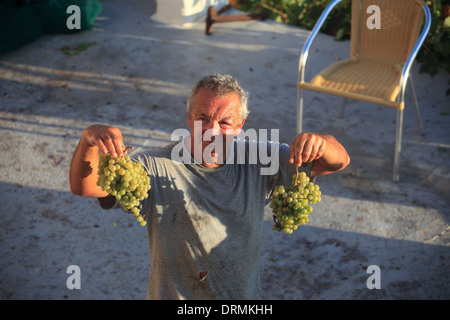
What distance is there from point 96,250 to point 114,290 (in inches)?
15.3

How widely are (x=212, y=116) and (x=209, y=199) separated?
34 cm

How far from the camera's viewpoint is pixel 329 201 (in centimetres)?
410

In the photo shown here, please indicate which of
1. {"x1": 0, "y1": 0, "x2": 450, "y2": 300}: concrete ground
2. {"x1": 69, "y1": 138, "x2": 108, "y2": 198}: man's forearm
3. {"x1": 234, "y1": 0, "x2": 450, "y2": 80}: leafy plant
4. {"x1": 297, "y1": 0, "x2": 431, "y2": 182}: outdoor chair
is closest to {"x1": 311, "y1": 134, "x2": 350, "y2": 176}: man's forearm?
{"x1": 69, "y1": 138, "x2": 108, "y2": 198}: man's forearm

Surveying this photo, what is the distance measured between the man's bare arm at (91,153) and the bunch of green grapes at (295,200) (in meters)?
0.65

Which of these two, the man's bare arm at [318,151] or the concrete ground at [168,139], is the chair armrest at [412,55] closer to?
the concrete ground at [168,139]

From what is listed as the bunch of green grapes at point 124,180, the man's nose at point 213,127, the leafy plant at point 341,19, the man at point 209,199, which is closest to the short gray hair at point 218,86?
the man at point 209,199

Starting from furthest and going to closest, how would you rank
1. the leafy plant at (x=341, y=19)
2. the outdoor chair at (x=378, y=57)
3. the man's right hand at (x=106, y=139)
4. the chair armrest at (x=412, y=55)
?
the leafy plant at (x=341, y=19) → the outdoor chair at (x=378, y=57) → the chair armrest at (x=412, y=55) → the man's right hand at (x=106, y=139)

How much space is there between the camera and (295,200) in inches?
76.9

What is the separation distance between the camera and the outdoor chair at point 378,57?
13.5ft

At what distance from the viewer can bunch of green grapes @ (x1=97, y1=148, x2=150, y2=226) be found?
5.91 ft

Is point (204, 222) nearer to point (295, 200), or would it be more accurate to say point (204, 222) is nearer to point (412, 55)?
point (295, 200)

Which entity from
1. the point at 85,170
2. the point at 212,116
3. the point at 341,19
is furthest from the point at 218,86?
the point at 341,19
